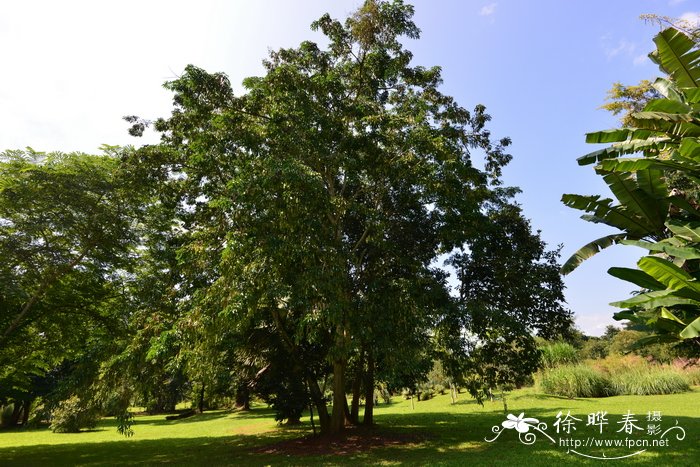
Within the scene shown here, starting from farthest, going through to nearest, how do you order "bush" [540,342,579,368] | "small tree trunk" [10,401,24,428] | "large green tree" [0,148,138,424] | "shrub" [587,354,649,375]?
"small tree trunk" [10,401,24,428], "bush" [540,342,579,368], "shrub" [587,354,649,375], "large green tree" [0,148,138,424]

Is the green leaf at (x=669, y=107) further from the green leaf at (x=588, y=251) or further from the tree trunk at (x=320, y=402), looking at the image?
the tree trunk at (x=320, y=402)

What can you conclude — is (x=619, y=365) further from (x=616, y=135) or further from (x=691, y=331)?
(x=691, y=331)

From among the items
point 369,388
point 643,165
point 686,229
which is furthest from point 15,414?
point 686,229

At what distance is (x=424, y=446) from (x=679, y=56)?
12498mm

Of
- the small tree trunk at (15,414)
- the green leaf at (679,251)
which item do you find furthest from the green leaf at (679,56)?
the small tree trunk at (15,414)

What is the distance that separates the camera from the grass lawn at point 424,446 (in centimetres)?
988

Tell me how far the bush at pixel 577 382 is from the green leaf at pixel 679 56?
72.4ft

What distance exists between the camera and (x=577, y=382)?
24.2 metres

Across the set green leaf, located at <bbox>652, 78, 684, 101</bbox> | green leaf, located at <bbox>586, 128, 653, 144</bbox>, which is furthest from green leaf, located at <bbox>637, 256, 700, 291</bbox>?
green leaf, located at <bbox>652, 78, 684, 101</bbox>

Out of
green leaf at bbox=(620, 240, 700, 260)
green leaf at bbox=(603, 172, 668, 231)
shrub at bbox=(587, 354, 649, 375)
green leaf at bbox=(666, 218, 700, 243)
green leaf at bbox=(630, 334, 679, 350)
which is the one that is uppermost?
green leaf at bbox=(603, 172, 668, 231)

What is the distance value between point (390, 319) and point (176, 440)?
1528 cm

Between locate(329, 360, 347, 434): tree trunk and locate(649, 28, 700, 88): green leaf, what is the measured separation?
12726 mm

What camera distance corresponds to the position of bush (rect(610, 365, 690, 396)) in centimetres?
2231

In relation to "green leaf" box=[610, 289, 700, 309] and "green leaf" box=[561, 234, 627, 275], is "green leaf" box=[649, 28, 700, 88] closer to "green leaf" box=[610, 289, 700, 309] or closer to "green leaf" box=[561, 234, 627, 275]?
"green leaf" box=[561, 234, 627, 275]
